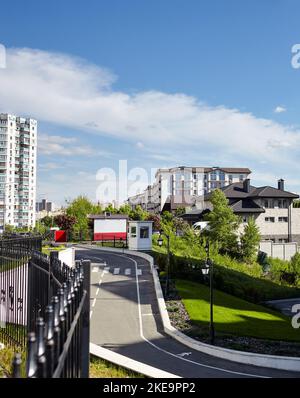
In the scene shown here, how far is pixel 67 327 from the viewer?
3535 millimetres

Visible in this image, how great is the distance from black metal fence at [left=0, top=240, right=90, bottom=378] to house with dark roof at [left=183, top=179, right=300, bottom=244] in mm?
55469

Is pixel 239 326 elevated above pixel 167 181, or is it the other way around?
pixel 167 181

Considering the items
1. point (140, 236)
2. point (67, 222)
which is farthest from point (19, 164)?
point (140, 236)

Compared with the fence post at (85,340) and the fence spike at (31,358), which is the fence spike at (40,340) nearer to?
the fence spike at (31,358)

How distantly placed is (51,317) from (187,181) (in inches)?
5258

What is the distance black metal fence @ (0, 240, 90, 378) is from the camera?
2.64 m

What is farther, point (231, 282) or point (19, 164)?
point (19, 164)

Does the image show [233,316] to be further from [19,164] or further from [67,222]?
[19,164]

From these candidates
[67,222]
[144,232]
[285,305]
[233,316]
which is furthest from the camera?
[67,222]

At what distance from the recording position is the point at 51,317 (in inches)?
124

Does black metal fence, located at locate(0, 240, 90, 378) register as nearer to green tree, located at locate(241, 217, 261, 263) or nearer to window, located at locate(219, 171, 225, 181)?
green tree, located at locate(241, 217, 261, 263)

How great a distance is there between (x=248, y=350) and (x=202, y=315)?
5.53 metres
